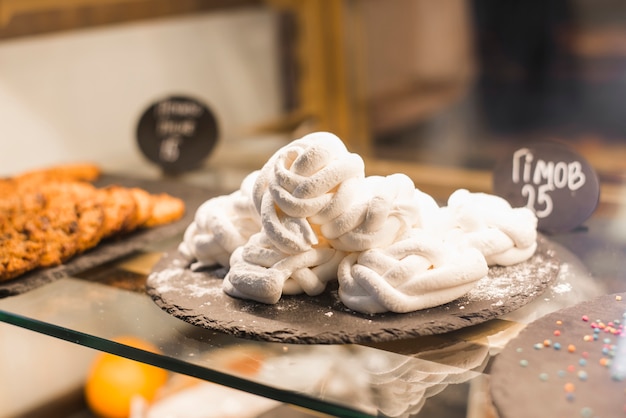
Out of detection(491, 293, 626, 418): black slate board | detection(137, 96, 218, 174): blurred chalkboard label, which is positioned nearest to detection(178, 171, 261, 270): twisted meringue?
detection(491, 293, 626, 418): black slate board

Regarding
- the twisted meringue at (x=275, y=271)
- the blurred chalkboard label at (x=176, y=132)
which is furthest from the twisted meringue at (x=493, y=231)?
the blurred chalkboard label at (x=176, y=132)

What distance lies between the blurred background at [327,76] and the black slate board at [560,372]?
52.0 inches

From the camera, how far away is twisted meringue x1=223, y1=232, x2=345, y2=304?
44.9 inches

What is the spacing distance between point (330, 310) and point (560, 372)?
1.16 feet

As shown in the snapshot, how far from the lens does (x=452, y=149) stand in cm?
344

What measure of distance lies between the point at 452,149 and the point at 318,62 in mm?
755

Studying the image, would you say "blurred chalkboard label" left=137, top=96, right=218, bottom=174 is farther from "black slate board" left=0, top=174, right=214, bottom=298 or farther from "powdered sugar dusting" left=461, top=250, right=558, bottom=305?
"powdered sugar dusting" left=461, top=250, right=558, bottom=305

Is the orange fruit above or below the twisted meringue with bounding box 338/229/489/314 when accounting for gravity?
below

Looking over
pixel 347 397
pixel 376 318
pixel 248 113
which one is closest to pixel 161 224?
pixel 376 318

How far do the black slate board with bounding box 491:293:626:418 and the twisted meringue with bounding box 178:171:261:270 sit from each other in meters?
0.48

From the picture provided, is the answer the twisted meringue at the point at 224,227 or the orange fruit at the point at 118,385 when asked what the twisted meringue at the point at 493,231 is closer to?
the twisted meringue at the point at 224,227

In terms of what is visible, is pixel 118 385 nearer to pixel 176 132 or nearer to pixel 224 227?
pixel 224 227

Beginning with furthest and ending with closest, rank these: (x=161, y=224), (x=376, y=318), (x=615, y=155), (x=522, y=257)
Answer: (x=615, y=155) < (x=161, y=224) < (x=522, y=257) < (x=376, y=318)

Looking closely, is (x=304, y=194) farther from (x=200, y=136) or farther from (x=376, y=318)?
(x=200, y=136)
